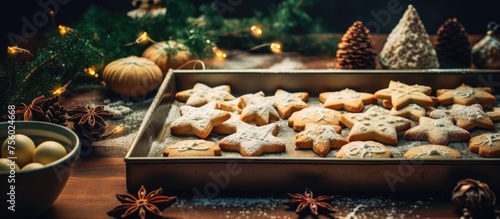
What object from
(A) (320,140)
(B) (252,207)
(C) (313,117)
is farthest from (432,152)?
(B) (252,207)

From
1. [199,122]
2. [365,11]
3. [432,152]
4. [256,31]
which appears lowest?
[432,152]

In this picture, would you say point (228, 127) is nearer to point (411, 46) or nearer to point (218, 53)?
point (218, 53)

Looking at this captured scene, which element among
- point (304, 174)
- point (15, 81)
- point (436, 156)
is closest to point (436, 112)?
point (436, 156)

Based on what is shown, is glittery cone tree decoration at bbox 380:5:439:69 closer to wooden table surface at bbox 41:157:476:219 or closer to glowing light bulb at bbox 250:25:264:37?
glowing light bulb at bbox 250:25:264:37

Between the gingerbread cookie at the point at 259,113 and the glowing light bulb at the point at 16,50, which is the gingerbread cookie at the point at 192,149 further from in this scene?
the glowing light bulb at the point at 16,50

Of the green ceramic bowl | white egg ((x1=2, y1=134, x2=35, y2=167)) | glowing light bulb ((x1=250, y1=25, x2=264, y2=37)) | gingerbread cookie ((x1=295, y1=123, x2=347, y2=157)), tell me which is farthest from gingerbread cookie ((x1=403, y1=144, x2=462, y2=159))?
glowing light bulb ((x1=250, y1=25, x2=264, y2=37))

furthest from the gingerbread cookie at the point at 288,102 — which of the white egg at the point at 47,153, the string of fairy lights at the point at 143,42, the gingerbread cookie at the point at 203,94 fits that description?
the white egg at the point at 47,153

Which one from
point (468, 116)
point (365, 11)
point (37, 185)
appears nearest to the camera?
point (37, 185)
